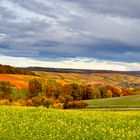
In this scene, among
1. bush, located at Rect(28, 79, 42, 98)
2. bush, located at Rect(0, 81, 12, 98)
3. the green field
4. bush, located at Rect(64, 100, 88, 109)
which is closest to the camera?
the green field

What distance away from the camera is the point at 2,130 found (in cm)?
2427

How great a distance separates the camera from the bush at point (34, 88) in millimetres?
121194

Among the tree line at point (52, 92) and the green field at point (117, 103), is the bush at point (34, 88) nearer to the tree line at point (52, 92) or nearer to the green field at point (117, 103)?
the tree line at point (52, 92)

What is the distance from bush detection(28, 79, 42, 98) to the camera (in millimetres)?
121194

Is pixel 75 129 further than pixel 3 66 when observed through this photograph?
No

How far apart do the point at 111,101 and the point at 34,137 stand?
77.2m

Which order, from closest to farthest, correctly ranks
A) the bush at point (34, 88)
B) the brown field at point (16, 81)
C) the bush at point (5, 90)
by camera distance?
the bush at point (5, 90), the bush at point (34, 88), the brown field at point (16, 81)

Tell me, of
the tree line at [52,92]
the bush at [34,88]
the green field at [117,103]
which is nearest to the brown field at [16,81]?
the bush at [34,88]

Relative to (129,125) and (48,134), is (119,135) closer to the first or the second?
(48,134)

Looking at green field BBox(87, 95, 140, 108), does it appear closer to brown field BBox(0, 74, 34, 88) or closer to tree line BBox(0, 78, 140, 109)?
tree line BBox(0, 78, 140, 109)

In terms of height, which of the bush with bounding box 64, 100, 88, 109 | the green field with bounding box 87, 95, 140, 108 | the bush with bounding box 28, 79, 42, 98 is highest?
the bush with bounding box 28, 79, 42, 98

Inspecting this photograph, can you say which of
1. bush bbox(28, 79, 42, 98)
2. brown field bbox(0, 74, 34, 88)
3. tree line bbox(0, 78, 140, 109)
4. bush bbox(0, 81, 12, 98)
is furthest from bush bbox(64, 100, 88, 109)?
brown field bbox(0, 74, 34, 88)

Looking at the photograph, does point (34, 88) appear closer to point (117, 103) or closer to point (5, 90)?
point (5, 90)

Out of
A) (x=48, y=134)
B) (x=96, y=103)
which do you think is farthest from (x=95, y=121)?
(x=96, y=103)
